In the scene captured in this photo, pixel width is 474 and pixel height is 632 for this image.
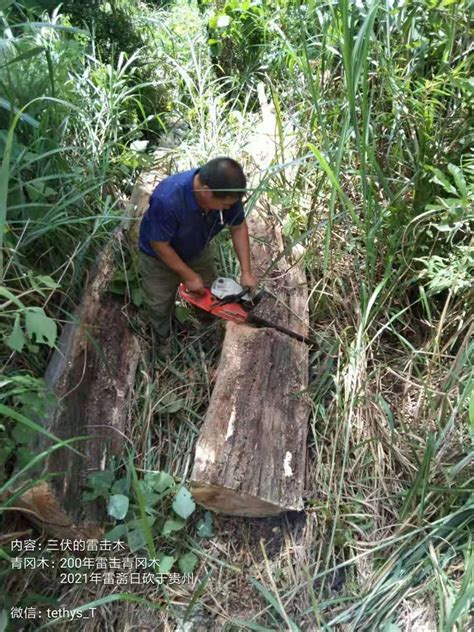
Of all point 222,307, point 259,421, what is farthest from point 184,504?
point 222,307

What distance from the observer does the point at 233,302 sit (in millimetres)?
2105

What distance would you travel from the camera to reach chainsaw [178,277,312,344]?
2.09 metres

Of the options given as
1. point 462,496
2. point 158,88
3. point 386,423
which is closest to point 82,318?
point 386,423

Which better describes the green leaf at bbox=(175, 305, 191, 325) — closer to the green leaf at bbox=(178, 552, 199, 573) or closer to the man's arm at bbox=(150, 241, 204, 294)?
the man's arm at bbox=(150, 241, 204, 294)

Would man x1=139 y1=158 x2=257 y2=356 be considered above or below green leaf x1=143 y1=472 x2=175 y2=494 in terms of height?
above

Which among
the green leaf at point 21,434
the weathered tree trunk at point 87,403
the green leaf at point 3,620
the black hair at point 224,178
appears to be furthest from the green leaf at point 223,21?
the green leaf at point 3,620

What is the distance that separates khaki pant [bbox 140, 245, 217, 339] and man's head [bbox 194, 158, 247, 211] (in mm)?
452

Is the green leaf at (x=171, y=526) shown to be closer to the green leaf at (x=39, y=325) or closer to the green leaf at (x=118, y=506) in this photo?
the green leaf at (x=118, y=506)

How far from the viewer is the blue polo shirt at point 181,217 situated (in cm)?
197

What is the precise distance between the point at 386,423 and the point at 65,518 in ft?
4.15

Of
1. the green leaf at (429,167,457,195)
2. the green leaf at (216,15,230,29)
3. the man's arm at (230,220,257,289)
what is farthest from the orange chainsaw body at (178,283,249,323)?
the green leaf at (216,15,230,29)

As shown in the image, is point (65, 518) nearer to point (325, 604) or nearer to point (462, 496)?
point (325, 604)

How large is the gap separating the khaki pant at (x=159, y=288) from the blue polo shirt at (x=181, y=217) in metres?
0.13

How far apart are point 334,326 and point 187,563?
116 centimetres
